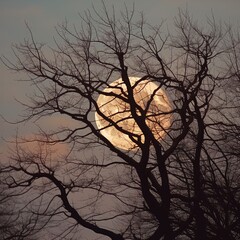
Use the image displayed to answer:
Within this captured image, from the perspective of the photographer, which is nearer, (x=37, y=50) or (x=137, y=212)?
(x=37, y=50)

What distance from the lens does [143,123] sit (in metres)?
11.1

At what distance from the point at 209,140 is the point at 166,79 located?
1931 millimetres

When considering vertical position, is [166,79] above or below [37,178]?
above

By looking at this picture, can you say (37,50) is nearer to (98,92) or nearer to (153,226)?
(98,92)

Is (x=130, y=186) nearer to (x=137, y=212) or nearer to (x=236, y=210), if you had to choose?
(x=137, y=212)

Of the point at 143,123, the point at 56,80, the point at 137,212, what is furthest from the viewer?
the point at 137,212

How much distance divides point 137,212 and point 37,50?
5.05 metres

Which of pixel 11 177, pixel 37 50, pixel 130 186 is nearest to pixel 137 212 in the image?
pixel 130 186

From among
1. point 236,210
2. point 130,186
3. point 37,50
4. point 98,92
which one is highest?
point 37,50

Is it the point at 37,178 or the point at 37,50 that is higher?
the point at 37,50

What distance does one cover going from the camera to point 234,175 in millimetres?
13156

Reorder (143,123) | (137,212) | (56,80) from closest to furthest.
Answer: (143,123) < (56,80) < (137,212)

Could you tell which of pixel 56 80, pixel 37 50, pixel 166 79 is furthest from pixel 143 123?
pixel 37 50

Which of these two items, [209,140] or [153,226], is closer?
[209,140]
